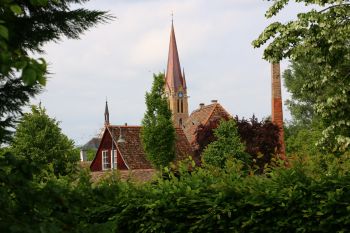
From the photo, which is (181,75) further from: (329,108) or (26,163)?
(26,163)

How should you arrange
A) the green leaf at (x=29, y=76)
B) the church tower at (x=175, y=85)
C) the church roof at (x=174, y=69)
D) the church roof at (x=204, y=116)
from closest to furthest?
the green leaf at (x=29, y=76) < the church roof at (x=204, y=116) < the church roof at (x=174, y=69) < the church tower at (x=175, y=85)

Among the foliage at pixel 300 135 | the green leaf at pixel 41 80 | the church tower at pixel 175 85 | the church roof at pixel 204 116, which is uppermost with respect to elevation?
the church tower at pixel 175 85

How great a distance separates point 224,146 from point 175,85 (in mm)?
90390

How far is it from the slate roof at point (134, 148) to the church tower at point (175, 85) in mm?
67069

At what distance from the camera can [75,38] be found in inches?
272

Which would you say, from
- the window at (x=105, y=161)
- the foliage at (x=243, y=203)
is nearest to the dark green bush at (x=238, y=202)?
the foliage at (x=243, y=203)

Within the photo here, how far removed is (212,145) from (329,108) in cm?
1495

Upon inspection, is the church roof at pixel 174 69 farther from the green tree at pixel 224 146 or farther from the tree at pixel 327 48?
the tree at pixel 327 48

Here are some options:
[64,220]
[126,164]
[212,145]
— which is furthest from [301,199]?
[126,164]

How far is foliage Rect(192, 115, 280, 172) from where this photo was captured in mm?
34469

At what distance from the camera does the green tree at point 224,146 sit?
3164 cm

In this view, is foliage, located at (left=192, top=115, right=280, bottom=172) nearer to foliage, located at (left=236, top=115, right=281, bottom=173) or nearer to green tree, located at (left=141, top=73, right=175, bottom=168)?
foliage, located at (left=236, top=115, right=281, bottom=173)

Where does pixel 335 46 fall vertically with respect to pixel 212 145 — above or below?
above

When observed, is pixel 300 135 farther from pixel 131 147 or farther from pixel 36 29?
pixel 36 29
